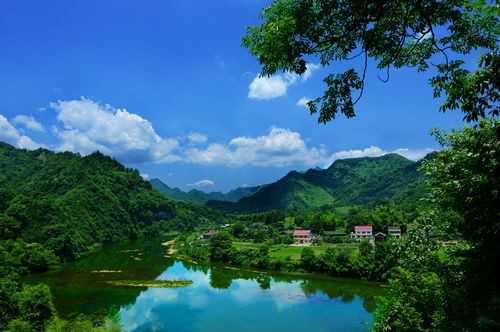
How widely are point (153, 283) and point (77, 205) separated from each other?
54673mm

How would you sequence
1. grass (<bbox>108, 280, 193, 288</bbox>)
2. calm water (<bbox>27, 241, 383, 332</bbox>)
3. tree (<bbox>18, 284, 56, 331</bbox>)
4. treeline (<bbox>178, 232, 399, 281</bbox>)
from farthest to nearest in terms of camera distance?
grass (<bbox>108, 280, 193, 288</bbox>) < treeline (<bbox>178, 232, 399, 281</bbox>) < calm water (<bbox>27, 241, 383, 332</bbox>) < tree (<bbox>18, 284, 56, 331</bbox>)

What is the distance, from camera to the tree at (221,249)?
5325 centimetres

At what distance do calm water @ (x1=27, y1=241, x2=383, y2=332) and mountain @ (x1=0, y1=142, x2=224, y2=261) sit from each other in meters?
15.3

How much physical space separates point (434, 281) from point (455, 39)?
24.2 ft

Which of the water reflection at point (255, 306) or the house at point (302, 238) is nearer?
the water reflection at point (255, 306)

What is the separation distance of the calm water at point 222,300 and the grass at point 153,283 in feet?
3.56

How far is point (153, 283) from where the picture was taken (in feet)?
128

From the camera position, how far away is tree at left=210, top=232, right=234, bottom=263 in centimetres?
5325

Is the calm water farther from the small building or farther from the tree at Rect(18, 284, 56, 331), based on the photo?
the small building

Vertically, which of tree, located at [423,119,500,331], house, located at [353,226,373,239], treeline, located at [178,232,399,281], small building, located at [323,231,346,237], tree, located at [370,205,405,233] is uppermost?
tree, located at [423,119,500,331]

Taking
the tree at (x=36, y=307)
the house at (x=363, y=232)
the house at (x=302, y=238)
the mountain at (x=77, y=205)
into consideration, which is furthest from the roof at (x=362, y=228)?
the tree at (x=36, y=307)

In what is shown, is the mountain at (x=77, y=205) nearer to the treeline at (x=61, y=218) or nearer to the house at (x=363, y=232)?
the treeline at (x=61, y=218)

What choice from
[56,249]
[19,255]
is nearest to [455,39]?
[19,255]

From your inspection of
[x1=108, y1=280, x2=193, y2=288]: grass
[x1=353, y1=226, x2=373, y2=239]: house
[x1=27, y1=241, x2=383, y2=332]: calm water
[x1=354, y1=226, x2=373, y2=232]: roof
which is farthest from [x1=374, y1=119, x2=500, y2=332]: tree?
[x1=354, y1=226, x2=373, y2=232]: roof
